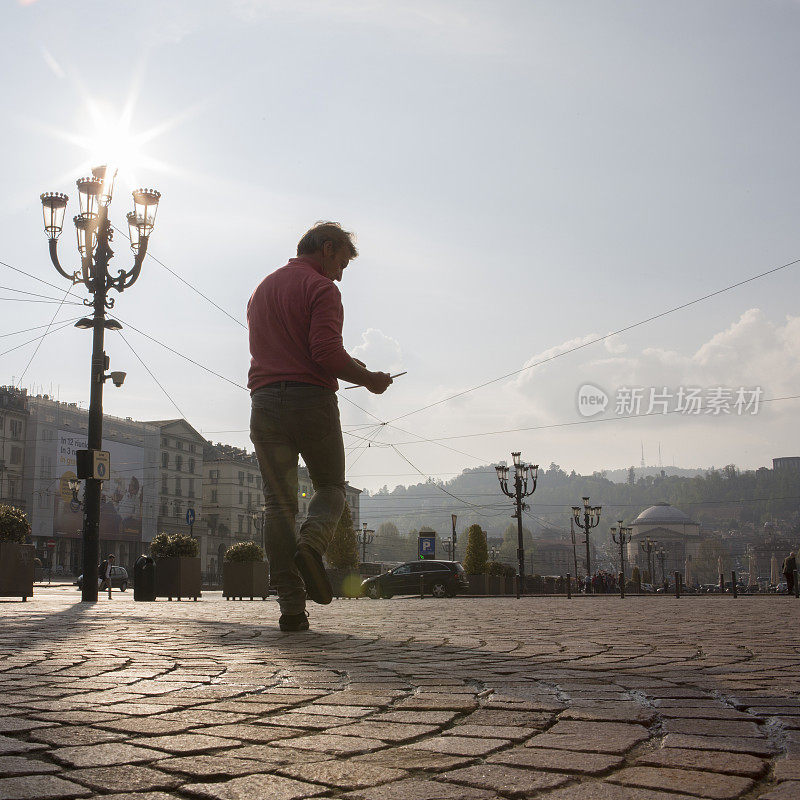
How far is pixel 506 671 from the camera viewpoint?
264 cm

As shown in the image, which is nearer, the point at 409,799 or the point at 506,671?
the point at 409,799

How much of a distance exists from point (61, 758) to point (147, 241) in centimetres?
1133

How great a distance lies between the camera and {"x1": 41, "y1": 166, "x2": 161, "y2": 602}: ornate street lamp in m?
11.6

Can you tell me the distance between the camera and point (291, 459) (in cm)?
435

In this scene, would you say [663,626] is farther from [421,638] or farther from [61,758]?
[61,758]

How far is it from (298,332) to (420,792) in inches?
127

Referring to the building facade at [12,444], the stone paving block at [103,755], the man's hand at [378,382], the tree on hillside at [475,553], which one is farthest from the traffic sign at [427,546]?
the building facade at [12,444]

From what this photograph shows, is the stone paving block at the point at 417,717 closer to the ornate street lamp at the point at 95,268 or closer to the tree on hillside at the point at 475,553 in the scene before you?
the ornate street lamp at the point at 95,268

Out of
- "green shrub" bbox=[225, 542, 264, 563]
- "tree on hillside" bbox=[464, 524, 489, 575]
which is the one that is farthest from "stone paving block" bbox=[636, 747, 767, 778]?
"tree on hillside" bbox=[464, 524, 489, 575]

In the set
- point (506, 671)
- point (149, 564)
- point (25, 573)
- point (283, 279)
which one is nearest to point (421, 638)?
point (506, 671)

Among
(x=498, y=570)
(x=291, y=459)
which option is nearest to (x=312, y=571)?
(x=291, y=459)

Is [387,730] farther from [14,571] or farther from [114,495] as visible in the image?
[114,495]

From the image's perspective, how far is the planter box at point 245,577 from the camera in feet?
55.3

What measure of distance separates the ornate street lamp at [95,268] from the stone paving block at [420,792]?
1087 centimetres
